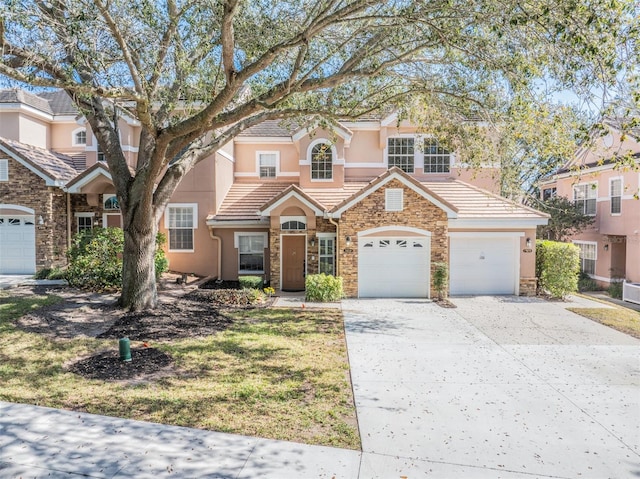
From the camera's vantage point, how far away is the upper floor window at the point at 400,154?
18.5 meters

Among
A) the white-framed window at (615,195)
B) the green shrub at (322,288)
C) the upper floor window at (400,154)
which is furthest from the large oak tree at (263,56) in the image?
the white-framed window at (615,195)

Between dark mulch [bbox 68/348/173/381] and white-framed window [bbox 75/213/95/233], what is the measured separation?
11548 mm

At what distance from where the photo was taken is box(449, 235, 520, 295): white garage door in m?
15.9

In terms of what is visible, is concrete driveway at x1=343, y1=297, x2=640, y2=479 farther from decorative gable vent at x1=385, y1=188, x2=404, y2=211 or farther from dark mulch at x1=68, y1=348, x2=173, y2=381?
decorative gable vent at x1=385, y1=188, x2=404, y2=211

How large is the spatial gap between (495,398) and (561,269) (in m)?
10.5

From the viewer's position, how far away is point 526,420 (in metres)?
5.71

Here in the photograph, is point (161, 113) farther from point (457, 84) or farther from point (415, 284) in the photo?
point (415, 284)

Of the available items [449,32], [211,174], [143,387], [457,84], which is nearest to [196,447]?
[143,387]

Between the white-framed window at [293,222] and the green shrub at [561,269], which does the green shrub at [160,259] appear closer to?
the white-framed window at [293,222]

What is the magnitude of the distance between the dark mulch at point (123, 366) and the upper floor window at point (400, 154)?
13.4 m

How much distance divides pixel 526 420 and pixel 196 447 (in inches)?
173

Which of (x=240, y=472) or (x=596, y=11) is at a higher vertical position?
(x=596, y=11)

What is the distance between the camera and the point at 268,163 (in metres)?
19.5

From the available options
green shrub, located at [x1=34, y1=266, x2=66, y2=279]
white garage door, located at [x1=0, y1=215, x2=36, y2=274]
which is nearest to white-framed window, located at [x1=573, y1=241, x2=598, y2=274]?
green shrub, located at [x1=34, y1=266, x2=66, y2=279]
